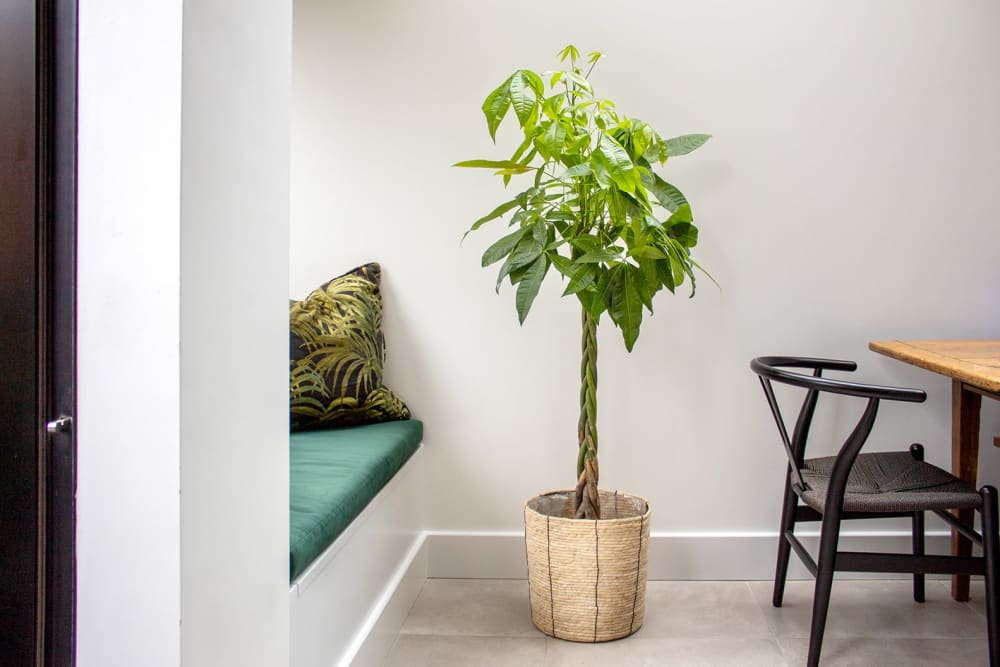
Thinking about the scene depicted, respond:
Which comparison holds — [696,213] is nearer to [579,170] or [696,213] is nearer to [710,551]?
[579,170]

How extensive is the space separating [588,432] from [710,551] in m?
0.76

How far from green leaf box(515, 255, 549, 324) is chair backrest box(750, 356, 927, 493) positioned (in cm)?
63

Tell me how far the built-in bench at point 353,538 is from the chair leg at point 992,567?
146 centimetres

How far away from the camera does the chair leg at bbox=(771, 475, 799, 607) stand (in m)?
2.42

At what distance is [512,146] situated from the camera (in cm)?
273

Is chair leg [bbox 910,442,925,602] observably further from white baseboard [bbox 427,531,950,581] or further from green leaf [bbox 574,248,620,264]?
green leaf [bbox 574,248,620,264]

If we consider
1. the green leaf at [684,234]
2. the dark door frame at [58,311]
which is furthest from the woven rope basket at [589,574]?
the dark door frame at [58,311]

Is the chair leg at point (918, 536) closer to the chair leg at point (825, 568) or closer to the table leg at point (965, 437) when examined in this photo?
the table leg at point (965, 437)

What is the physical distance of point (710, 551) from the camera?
9.00ft

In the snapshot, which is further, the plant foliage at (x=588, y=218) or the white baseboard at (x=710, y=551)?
the white baseboard at (x=710, y=551)

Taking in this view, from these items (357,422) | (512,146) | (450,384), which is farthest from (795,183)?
(357,422)

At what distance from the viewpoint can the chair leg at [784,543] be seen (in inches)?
95.3

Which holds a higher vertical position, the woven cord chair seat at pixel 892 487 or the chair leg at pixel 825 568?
the woven cord chair seat at pixel 892 487

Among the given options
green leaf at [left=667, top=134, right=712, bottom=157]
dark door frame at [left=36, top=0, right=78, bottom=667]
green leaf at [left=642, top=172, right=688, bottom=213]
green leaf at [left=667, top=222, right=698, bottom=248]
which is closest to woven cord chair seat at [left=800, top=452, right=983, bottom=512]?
green leaf at [left=667, top=222, right=698, bottom=248]
